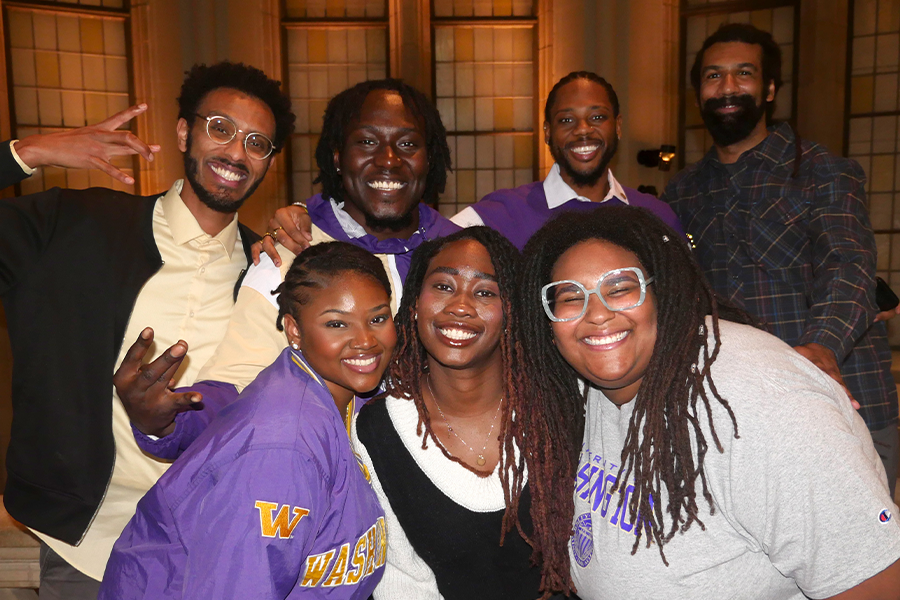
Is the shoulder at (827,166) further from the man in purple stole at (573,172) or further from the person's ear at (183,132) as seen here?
the person's ear at (183,132)

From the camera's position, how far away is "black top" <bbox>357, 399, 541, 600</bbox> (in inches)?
93.4

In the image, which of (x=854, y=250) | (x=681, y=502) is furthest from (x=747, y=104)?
(x=681, y=502)

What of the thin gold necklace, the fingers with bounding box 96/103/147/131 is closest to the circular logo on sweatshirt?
the thin gold necklace

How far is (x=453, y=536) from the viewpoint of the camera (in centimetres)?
238

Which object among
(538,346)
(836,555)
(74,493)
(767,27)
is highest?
(767,27)

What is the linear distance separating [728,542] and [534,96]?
883cm

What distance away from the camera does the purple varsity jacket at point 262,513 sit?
5.63ft

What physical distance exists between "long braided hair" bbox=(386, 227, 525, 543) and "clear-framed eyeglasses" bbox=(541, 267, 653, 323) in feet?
1.08

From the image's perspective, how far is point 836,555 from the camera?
1.64m

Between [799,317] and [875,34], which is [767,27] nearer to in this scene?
[875,34]

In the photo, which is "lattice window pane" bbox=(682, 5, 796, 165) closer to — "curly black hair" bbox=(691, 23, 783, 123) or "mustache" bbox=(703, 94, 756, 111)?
"curly black hair" bbox=(691, 23, 783, 123)

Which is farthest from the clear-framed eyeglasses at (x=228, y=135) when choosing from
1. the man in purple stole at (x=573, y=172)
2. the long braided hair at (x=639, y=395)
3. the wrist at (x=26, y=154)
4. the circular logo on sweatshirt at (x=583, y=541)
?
the circular logo on sweatshirt at (x=583, y=541)

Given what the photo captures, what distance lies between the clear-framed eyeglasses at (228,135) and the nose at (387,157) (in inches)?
18.1

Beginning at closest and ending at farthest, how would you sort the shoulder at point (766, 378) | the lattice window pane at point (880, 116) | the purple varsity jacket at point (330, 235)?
the shoulder at point (766, 378) < the purple varsity jacket at point (330, 235) < the lattice window pane at point (880, 116)
